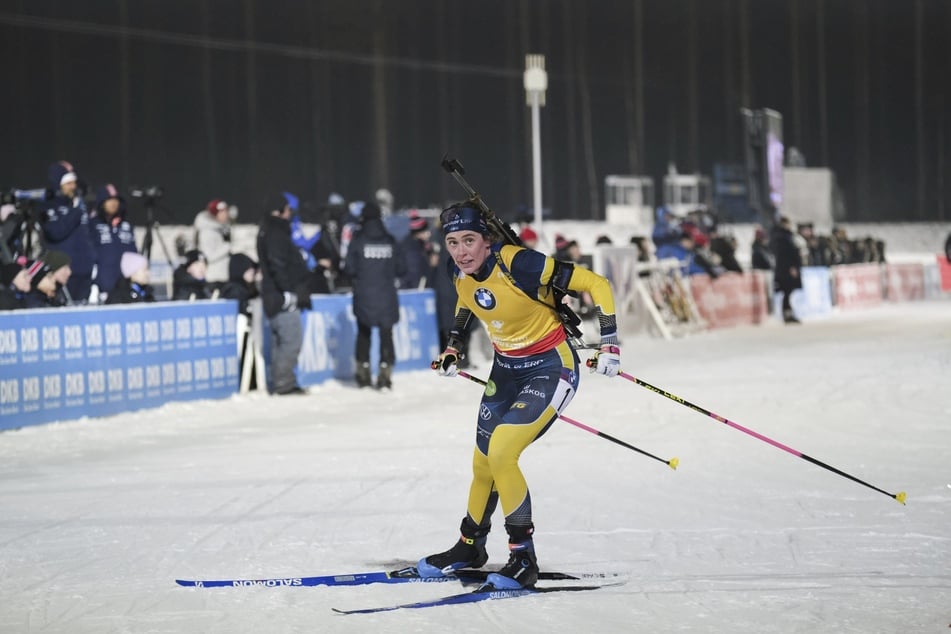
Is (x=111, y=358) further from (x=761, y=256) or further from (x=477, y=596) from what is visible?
(x=761, y=256)

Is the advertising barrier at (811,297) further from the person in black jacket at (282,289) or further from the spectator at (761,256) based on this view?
the person in black jacket at (282,289)

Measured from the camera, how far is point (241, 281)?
573 inches

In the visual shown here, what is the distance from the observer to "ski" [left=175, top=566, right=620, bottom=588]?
621cm

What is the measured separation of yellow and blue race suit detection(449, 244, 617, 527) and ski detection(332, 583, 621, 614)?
0.97ft

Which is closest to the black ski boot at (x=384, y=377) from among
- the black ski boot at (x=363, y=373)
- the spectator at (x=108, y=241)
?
the black ski boot at (x=363, y=373)

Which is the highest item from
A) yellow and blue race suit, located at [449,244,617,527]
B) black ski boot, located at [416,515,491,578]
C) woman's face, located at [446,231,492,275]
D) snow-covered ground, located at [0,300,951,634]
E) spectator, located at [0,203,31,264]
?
spectator, located at [0,203,31,264]

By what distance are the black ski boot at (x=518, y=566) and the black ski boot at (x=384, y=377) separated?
28.9 feet

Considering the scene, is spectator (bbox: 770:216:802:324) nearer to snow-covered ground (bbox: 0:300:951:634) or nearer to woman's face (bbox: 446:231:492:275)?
snow-covered ground (bbox: 0:300:951:634)

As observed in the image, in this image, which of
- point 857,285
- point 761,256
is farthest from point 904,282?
point 761,256

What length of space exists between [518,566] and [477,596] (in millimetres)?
232

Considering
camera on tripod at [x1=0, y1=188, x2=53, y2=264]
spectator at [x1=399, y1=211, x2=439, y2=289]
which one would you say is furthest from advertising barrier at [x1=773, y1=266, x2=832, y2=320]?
camera on tripod at [x1=0, y1=188, x2=53, y2=264]

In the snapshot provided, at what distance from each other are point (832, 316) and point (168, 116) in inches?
559

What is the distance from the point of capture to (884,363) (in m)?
17.0

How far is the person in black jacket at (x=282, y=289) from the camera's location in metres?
14.0
